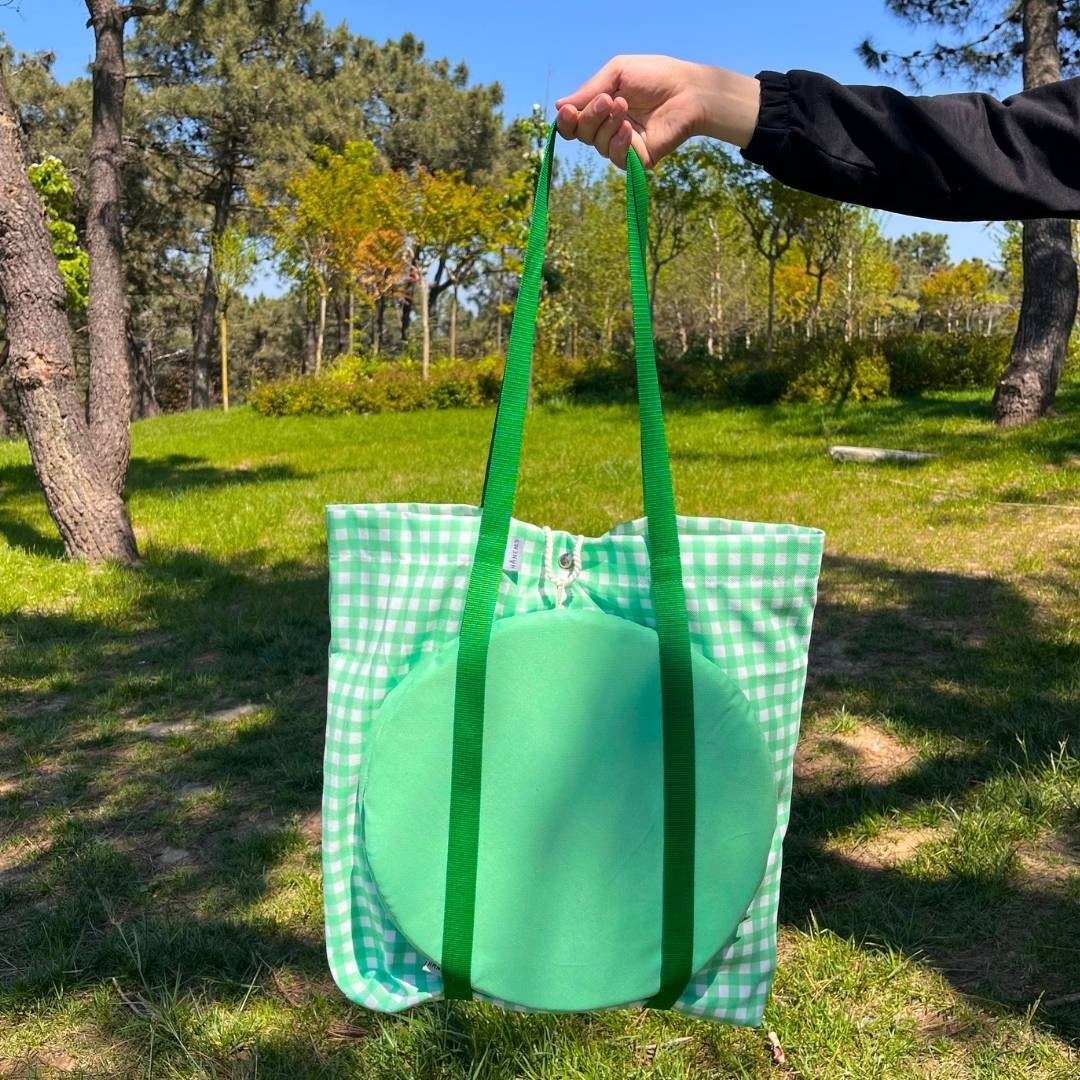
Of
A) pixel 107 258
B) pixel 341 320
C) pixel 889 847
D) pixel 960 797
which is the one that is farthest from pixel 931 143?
pixel 341 320

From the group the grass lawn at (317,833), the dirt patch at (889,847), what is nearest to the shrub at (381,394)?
the grass lawn at (317,833)

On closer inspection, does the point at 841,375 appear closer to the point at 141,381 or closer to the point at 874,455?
the point at 874,455

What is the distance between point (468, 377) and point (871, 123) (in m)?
20.4

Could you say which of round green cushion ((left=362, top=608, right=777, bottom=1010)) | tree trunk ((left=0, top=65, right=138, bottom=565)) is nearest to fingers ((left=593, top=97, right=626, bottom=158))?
round green cushion ((left=362, top=608, right=777, bottom=1010))

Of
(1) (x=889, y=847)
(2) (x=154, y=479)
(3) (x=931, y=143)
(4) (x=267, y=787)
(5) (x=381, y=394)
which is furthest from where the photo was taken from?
(5) (x=381, y=394)

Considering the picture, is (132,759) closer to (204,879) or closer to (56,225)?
(204,879)

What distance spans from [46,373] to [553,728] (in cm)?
607

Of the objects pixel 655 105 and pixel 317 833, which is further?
pixel 317 833

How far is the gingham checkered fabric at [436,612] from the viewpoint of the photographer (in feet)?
4.51

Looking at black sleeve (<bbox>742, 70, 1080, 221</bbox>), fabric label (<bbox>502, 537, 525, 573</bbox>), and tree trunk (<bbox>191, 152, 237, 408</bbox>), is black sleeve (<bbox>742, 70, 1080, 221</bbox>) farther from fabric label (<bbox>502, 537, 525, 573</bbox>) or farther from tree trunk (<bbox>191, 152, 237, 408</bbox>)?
tree trunk (<bbox>191, 152, 237, 408</bbox>)

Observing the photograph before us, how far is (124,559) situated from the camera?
6527 mm

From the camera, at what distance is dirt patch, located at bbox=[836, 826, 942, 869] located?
259cm

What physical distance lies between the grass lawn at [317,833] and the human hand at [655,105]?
1573 mm

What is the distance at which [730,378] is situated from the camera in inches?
669
